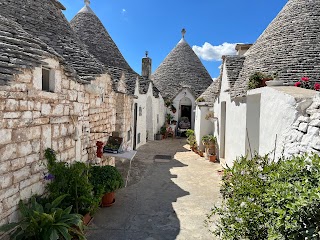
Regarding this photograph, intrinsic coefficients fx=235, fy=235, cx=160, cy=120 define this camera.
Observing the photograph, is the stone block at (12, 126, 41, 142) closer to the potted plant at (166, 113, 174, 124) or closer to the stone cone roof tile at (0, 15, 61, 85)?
the stone cone roof tile at (0, 15, 61, 85)

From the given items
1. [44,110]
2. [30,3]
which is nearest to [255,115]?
[44,110]

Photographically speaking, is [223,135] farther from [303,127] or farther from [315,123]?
[315,123]

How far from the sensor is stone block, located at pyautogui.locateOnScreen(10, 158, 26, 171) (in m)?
3.19

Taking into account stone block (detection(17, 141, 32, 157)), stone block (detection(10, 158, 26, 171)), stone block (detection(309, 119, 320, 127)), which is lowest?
stone block (detection(10, 158, 26, 171))

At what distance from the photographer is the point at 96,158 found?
21.7 feet

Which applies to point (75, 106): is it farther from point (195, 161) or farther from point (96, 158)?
point (195, 161)

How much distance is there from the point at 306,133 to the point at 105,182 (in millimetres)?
3978

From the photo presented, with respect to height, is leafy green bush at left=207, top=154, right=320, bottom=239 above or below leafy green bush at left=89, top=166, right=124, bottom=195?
above

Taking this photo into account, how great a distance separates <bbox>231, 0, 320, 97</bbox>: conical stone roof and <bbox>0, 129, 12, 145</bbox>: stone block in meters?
5.84

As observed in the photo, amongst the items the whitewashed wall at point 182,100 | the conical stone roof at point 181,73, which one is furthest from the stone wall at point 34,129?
the conical stone roof at point 181,73

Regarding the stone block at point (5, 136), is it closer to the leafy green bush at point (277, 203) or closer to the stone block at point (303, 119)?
the leafy green bush at point (277, 203)

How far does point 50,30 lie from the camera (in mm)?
6453

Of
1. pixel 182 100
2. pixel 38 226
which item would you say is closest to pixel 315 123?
pixel 38 226

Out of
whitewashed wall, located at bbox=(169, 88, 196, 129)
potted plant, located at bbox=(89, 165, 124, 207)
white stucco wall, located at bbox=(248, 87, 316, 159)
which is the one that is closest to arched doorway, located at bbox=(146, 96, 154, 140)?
whitewashed wall, located at bbox=(169, 88, 196, 129)
